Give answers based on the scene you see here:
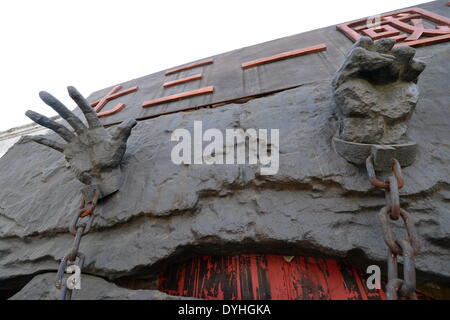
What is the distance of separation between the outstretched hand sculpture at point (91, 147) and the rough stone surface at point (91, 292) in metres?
0.52

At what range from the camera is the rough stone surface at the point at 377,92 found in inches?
40.9

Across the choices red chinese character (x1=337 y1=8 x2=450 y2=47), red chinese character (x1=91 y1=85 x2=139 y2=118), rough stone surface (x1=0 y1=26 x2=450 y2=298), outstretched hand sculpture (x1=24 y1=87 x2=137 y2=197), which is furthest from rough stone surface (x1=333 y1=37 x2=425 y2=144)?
red chinese character (x1=91 y1=85 x2=139 y2=118)

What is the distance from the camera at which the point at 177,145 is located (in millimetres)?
1605

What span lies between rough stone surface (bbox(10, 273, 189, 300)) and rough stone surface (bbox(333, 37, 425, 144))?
4.11 ft

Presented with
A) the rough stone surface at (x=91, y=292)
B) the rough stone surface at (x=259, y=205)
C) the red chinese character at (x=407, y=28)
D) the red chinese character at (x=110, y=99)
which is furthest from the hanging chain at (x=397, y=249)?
the red chinese character at (x=110, y=99)

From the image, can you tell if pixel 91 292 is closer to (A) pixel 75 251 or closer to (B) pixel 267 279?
(A) pixel 75 251

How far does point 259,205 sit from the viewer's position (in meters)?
1.15

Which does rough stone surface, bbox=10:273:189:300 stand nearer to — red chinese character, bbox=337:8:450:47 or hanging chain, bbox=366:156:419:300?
hanging chain, bbox=366:156:419:300

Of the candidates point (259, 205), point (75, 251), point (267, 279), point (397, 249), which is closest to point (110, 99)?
point (75, 251)

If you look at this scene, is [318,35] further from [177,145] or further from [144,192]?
[144,192]

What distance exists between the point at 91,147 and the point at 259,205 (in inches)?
47.1

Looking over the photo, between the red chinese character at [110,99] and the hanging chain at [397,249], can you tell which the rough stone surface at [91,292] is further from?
the red chinese character at [110,99]

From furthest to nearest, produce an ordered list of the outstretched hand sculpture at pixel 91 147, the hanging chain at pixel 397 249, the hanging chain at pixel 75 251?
the outstretched hand sculpture at pixel 91 147 → the hanging chain at pixel 75 251 → the hanging chain at pixel 397 249
